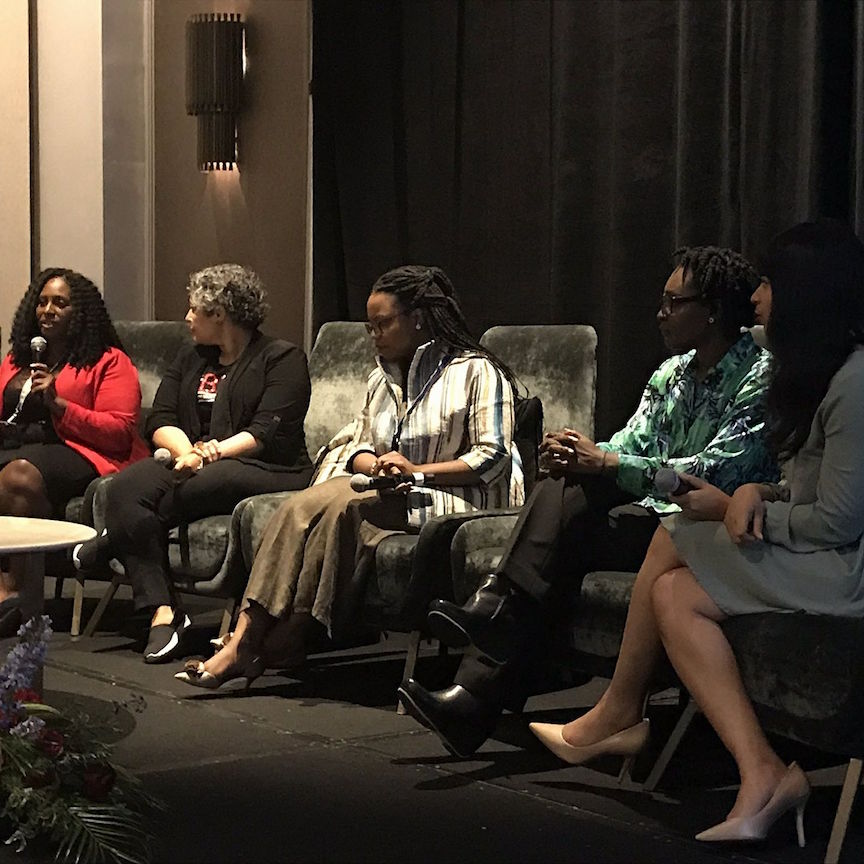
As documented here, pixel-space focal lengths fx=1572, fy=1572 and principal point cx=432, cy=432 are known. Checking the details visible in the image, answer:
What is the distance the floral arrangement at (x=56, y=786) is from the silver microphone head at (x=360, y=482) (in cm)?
116

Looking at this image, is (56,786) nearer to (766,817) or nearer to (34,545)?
(34,545)

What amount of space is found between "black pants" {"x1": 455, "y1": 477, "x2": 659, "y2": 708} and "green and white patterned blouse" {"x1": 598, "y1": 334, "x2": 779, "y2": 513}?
0.08 m

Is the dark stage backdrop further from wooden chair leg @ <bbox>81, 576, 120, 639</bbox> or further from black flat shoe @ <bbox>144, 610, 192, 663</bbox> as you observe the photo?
wooden chair leg @ <bbox>81, 576, 120, 639</bbox>

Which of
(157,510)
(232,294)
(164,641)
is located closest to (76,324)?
(232,294)

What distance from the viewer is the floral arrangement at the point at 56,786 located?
8.55 feet

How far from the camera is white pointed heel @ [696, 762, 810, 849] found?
2.69 m

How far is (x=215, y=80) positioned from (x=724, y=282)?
3.28 metres

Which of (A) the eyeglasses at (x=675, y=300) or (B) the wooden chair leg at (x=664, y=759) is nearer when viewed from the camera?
(B) the wooden chair leg at (x=664, y=759)

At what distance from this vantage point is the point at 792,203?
4.13 m

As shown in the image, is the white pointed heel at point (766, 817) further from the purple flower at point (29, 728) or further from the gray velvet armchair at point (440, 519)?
the purple flower at point (29, 728)

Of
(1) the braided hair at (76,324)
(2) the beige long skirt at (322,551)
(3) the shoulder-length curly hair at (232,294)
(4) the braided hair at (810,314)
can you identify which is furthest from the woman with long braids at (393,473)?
(1) the braided hair at (76,324)

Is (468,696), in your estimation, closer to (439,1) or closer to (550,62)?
(550,62)

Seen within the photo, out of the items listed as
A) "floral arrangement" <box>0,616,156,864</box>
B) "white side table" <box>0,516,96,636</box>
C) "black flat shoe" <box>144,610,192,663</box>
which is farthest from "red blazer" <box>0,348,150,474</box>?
"floral arrangement" <box>0,616,156,864</box>

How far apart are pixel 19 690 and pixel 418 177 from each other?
3.10 meters
